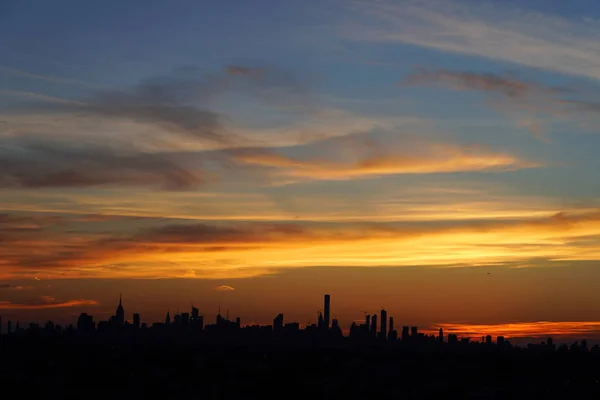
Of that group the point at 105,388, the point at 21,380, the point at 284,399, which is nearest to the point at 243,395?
the point at 284,399

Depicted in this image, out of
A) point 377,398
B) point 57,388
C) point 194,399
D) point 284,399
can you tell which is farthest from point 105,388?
point 377,398

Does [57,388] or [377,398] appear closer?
[57,388]

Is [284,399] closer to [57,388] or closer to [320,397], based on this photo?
[320,397]

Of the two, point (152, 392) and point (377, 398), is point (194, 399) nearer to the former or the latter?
point (152, 392)

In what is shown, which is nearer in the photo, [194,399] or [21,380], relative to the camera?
[194,399]

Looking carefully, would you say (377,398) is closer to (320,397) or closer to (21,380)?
(320,397)

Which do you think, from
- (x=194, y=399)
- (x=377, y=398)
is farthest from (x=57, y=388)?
(x=377, y=398)

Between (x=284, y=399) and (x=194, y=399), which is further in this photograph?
(x=284, y=399)
